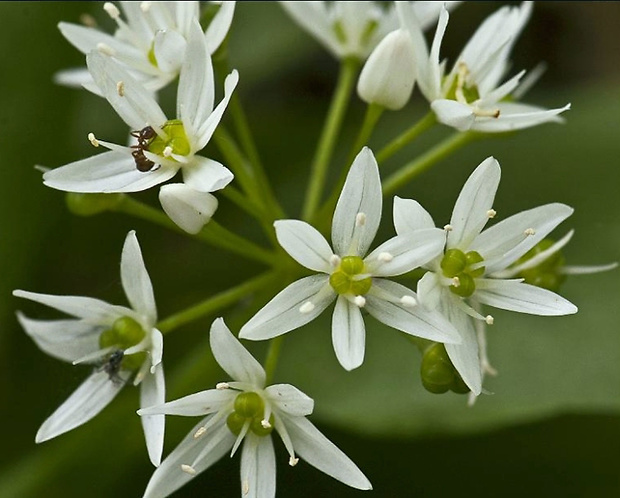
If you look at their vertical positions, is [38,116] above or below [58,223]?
above

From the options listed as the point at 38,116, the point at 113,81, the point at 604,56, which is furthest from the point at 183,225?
the point at 604,56

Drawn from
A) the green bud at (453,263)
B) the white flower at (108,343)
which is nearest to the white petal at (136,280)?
the white flower at (108,343)

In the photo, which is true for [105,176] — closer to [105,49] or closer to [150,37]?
[105,49]

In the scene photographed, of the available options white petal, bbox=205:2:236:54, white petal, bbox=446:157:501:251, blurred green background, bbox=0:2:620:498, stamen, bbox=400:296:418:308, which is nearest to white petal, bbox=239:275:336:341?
stamen, bbox=400:296:418:308

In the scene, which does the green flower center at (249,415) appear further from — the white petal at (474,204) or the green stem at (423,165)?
the green stem at (423,165)

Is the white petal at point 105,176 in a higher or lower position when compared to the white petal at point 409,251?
higher

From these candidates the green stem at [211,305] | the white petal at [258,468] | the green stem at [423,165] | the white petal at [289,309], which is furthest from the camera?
the green stem at [423,165]

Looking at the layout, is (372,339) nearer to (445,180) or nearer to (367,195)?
(445,180)

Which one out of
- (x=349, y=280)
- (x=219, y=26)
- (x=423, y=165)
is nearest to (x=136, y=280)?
(x=349, y=280)
